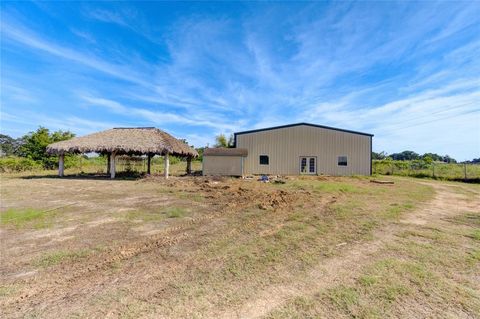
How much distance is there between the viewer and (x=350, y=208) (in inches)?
325

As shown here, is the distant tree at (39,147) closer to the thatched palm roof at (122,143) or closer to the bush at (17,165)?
the bush at (17,165)

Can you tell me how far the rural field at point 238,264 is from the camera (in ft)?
9.22

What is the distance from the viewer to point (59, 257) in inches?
163

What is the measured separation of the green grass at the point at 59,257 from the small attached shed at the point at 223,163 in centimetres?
1757

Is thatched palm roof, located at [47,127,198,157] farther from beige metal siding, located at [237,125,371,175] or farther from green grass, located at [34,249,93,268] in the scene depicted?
green grass, located at [34,249,93,268]

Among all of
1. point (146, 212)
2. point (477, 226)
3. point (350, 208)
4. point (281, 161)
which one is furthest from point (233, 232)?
point (281, 161)

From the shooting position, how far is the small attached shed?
2188cm

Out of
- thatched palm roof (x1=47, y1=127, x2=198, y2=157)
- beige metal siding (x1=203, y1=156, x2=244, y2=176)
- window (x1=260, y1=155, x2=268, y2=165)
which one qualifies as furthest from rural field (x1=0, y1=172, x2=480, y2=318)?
window (x1=260, y1=155, x2=268, y2=165)

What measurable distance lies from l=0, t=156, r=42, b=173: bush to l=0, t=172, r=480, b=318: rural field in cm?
2165

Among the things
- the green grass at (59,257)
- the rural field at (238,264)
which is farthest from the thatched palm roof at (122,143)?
the green grass at (59,257)

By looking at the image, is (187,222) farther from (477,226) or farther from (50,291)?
(477,226)

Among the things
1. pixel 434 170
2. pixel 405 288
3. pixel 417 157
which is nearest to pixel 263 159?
pixel 434 170

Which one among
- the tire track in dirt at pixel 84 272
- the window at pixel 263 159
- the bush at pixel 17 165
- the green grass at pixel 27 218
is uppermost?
the window at pixel 263 159

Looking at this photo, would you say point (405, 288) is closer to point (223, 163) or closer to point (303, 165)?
point (223, 163)
